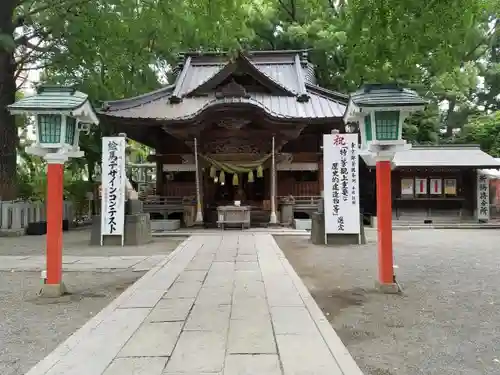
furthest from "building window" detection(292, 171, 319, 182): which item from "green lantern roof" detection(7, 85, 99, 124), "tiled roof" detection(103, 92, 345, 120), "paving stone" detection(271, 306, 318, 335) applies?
"paving stone" detection(271, 306, 318, 335)

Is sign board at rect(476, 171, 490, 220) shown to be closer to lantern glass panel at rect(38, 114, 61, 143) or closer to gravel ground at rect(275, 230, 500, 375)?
gravel ground at rect(275, 230, 500, 375)

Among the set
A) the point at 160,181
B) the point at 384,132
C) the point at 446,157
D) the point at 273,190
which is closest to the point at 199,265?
the point at 384,132

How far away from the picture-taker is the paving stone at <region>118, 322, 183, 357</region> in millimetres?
3791

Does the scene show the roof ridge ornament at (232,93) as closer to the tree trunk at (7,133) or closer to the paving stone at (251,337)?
the tree trunk at (7,133)

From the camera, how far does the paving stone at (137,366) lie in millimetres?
3374

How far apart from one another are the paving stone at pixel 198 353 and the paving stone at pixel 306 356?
21.3 inches

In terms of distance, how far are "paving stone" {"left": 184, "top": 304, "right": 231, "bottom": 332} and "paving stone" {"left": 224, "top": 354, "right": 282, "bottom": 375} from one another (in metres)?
0.78

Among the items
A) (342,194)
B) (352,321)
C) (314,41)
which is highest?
(314,41)

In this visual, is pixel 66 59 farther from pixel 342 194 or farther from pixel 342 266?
pixel 342 266

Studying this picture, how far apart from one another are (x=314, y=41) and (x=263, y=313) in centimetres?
2007

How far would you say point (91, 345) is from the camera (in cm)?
401

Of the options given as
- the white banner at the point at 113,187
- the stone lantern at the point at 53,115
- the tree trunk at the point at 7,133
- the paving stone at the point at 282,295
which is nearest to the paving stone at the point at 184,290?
the paving stone at the point at 282,295

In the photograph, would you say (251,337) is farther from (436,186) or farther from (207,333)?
(436,186)

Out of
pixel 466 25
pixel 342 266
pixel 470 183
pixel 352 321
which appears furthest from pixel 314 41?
pixel 352 321
